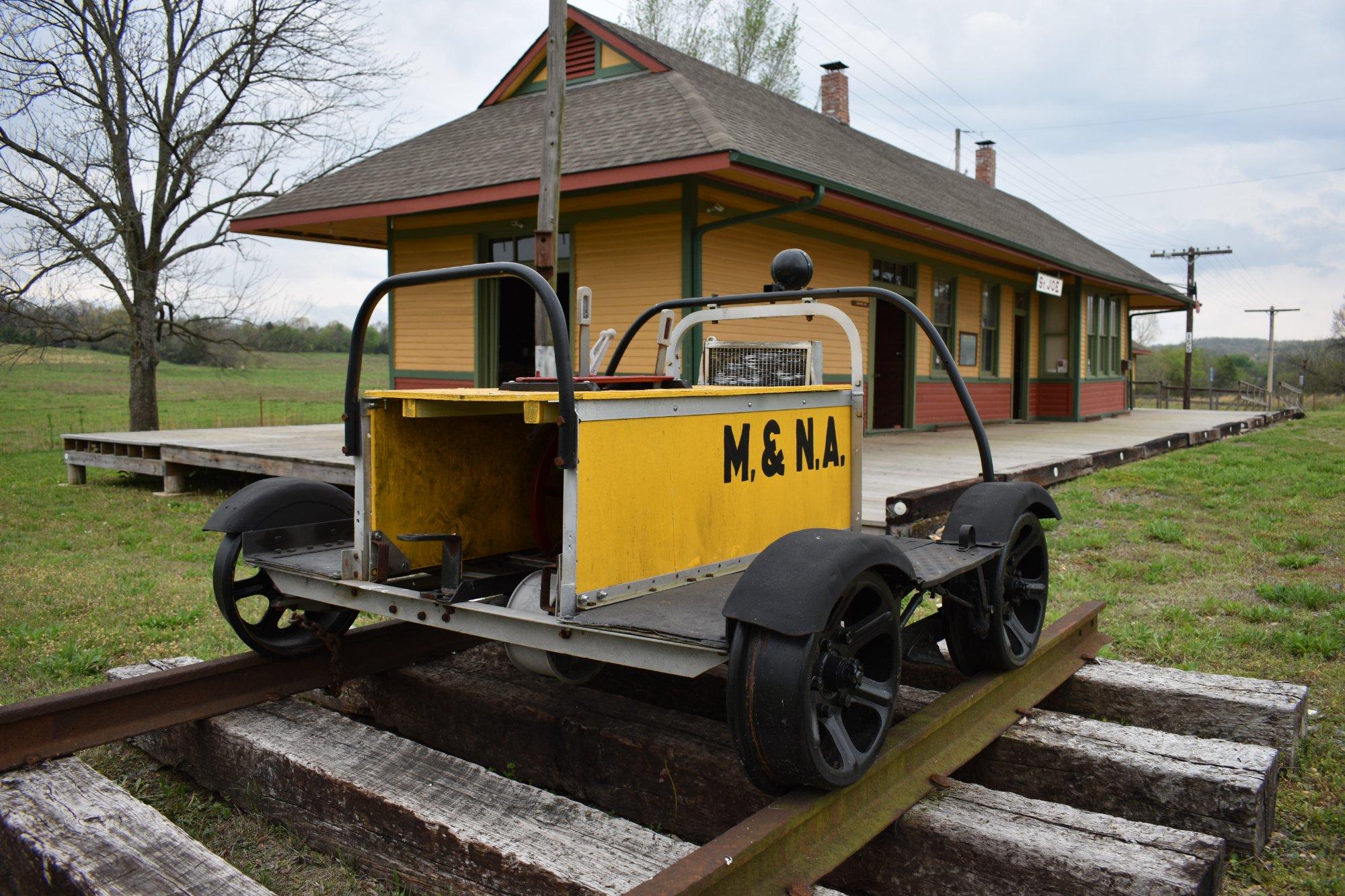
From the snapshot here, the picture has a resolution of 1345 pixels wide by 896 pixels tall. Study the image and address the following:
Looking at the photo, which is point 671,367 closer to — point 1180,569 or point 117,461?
point 1180,569

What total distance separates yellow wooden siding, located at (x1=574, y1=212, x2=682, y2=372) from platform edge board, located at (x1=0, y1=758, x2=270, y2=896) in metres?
8.76

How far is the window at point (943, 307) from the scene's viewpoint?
52.2 ft

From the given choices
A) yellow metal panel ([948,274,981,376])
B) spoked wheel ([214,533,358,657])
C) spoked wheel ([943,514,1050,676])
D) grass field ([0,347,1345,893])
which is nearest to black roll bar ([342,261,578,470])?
spoked wheel ([214,533,358,657])

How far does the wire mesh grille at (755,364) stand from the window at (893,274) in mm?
10157

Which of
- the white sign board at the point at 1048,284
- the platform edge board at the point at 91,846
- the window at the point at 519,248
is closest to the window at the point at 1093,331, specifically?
the white sign board at the point at 1048,284

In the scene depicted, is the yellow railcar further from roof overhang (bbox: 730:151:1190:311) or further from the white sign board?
the white sign board

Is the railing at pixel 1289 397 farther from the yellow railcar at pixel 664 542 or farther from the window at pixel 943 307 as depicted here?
the yellow railcar at pixel 664 542

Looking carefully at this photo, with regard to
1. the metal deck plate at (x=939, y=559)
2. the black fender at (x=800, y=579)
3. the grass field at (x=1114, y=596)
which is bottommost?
the grass field at (x=1114, y=596)

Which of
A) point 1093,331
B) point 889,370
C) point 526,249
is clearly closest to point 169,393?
point 526,249

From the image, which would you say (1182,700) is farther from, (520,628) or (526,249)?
(526,249)

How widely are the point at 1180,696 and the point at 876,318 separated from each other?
12.7m

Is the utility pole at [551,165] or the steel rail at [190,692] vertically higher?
the utility pole at [551,165]

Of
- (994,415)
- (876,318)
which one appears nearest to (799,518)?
(876,318)

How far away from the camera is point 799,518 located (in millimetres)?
3459
